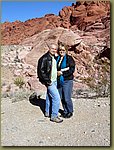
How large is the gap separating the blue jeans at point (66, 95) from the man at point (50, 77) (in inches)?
1.5

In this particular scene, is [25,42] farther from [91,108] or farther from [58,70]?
[91,108]

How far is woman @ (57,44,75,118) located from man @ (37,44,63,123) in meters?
0.03

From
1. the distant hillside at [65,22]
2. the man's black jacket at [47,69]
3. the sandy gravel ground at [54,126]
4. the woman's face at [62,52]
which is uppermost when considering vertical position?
the distant hillside at [65,22]

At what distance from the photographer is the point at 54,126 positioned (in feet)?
11.1

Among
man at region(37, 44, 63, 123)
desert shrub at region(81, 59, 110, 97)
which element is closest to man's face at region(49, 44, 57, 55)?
man at region(37, 44, 63, 123)

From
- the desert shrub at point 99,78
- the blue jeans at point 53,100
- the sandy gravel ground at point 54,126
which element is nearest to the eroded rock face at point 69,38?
the desert shrub at point 99,78

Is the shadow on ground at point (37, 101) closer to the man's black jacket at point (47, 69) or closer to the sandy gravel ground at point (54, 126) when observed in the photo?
the sandy gravel ground at point (54, 126)

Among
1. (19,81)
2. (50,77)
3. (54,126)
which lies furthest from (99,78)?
(19,81)

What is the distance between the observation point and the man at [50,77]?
134 inches

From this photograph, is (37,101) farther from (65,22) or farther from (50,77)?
(65,22)

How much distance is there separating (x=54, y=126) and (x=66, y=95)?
0.84ft

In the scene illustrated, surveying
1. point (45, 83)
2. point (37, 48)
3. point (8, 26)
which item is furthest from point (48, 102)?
point (8, 26)

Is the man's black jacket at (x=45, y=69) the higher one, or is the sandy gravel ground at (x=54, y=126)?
the man's black jacket at (x=45, y=69)

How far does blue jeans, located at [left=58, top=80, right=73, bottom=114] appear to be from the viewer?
3.39m
